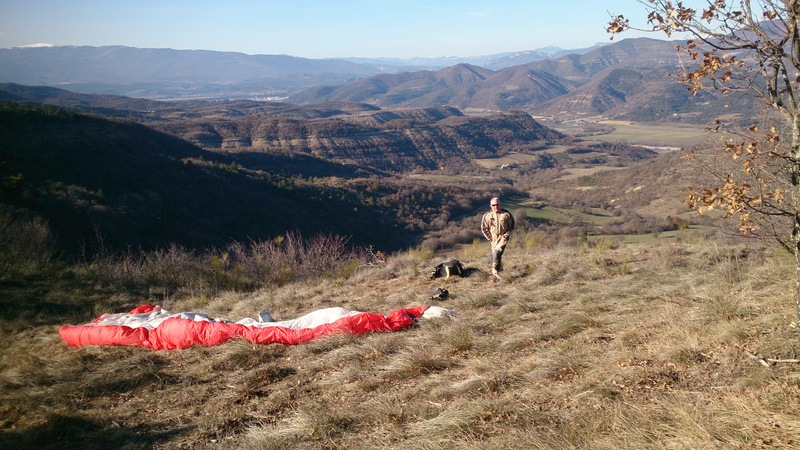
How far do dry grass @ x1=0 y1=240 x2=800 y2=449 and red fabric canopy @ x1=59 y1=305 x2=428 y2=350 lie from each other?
197 millimetres

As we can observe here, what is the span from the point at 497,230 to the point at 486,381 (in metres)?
4.78

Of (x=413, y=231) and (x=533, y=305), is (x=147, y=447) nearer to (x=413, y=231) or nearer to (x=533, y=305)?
(x=533, y=305)

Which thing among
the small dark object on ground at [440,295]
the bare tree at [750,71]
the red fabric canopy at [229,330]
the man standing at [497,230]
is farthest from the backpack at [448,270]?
the bare tree at [750,71]

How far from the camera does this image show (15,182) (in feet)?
67.4

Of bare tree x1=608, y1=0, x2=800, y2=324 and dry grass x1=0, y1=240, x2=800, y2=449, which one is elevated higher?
bare tree x1=608, y1=0, x2=800, y2=324

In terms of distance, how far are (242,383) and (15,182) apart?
22036mm

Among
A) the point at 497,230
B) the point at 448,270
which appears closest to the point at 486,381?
the point at 497,230

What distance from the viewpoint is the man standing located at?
856 cm

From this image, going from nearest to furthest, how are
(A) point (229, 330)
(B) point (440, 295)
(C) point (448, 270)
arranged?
(A) point (229, 330)
(B) point (440, 295)
(C) point (448, 270)

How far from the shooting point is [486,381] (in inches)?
165

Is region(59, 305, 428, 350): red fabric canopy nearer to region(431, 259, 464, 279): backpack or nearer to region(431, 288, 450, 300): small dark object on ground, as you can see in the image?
region(431, 288, 450, 300): small dark object on ground

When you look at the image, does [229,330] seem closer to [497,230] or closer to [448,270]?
[448,270]

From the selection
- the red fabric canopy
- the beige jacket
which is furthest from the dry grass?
the beige jacket

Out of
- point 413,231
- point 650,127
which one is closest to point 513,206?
point 413,231
